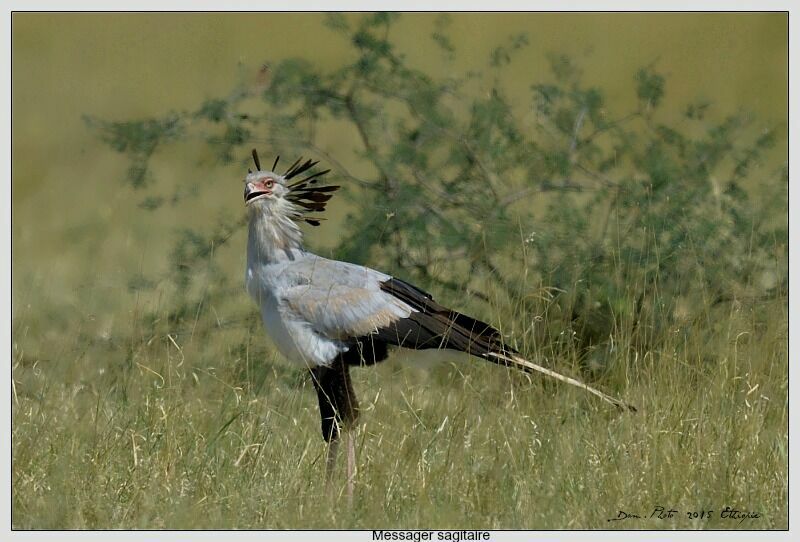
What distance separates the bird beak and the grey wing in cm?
32

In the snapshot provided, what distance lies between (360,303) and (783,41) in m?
9.12

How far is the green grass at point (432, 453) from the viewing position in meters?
4.06

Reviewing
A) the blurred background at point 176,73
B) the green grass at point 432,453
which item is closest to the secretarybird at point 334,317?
the green grass at point 432,453

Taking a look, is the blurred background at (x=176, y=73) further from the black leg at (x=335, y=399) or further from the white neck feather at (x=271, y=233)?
the black leg at (x=335, y=399)

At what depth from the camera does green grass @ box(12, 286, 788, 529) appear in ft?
13.3

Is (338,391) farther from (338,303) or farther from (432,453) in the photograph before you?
(432,453)

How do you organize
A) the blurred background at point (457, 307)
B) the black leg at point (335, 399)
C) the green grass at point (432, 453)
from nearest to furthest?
the green grass at point (432, 453), the blurred background at point (457, 307), the black leg at point (335, 399)

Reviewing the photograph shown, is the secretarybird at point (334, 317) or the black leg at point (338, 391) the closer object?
the secretarybird at point (334, 317)

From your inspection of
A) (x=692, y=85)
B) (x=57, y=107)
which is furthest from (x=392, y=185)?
(x=57, y=107)

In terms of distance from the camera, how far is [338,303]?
4.75 m

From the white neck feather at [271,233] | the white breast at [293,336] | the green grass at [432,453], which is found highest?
the white neck feather at [271,233]

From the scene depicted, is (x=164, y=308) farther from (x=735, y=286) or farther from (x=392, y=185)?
(x=735, y=286)

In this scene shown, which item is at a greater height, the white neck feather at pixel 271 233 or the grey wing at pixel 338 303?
the white neck feather at pixel 271 233

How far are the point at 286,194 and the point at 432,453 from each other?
4.07 feet
